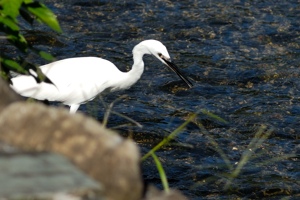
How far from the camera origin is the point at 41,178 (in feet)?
6.91

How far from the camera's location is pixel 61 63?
7430mm

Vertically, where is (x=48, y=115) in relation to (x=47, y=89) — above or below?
above

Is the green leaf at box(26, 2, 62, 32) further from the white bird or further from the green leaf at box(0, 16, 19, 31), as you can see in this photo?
the white bird

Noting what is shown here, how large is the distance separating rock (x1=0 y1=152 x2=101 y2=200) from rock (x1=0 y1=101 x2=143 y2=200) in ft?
0.22

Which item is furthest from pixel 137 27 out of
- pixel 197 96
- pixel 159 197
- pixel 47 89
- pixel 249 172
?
pixel 159 197

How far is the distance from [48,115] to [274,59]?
667 cm

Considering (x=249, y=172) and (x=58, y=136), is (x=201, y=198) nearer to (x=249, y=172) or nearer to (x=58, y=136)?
(x=249, y=172)

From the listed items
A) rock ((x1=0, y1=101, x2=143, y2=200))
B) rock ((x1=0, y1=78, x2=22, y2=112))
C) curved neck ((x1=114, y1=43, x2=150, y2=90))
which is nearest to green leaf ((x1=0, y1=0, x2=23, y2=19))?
rock ((x1=0, y1=78, x2=22, y2=112))

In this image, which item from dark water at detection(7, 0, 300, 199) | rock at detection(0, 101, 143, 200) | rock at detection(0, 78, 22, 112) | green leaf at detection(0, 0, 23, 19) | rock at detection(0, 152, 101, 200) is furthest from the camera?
dark water at detection(7, 0, 300, 199)

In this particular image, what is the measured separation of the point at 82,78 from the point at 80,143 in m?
5.30

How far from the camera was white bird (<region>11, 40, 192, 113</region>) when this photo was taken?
7.32 meters

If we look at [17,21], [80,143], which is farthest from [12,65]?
[80,143]

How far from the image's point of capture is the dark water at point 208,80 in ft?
21.5

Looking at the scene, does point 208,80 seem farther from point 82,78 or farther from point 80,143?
point 80,143
